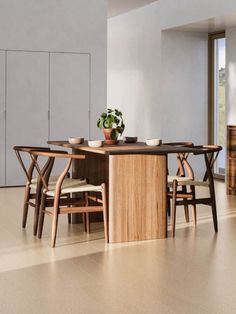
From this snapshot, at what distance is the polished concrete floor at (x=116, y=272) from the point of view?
4.22 m

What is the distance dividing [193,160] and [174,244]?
20.6 ft

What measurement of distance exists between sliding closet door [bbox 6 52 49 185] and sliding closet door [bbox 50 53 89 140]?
0.13m

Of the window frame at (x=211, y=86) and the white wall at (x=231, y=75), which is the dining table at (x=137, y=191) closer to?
the white wall at (x=231, y=75)

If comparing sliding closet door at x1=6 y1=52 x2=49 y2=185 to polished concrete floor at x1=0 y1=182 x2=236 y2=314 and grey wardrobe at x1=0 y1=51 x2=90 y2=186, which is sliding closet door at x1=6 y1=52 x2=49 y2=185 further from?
polished concrete floor at x1=0 y1=182 x2=236 y2=314

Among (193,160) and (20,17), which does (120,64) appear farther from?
(20,17)

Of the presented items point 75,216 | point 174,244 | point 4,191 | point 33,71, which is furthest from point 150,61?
point 174,244

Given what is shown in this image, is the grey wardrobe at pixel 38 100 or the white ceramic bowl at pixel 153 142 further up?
the grey wardrobe at pixel 38 100

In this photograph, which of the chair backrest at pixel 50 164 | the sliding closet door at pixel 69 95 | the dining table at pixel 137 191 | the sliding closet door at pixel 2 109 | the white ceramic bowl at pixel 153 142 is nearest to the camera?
the chair backrest at pixel 50 164

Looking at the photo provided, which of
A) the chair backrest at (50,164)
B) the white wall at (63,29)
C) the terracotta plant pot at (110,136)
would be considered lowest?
the chair backrest at (50,164)

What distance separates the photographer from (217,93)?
12062 mm

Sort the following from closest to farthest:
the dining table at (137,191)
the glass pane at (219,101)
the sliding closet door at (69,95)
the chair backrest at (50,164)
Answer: the chair backrest at (50,164), the dining table at (137,191), the sliding closet door at (69,95), the glass pane at (219,101)

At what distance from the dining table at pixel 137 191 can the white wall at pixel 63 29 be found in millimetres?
4584

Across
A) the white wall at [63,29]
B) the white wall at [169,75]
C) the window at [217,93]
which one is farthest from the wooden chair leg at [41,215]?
the window at [217,93]

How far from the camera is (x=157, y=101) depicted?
12125 mm
